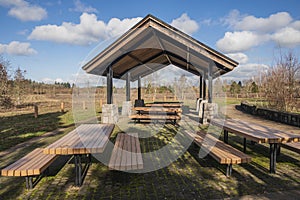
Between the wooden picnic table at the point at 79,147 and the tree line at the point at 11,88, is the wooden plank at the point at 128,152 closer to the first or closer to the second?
the wooden picnic table at the point at 79,147

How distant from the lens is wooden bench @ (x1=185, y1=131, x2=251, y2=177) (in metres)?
3.29

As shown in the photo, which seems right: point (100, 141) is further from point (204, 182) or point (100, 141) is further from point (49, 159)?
point (204, 182)

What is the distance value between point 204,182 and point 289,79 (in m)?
10.0

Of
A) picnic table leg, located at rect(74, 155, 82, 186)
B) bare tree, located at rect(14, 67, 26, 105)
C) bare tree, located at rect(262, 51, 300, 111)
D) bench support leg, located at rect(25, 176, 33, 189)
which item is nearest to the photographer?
bench support leg, located at rect(25, 176, 33, 189)

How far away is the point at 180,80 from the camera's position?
30.1 metres

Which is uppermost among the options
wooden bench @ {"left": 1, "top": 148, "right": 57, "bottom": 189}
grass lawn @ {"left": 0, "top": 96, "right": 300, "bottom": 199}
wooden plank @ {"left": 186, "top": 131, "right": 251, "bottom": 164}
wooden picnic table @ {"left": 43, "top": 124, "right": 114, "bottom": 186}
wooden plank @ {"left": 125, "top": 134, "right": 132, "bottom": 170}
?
wooden picnic table @ {"left": 43, "top": 124, "right": 114, "bottom": 186}

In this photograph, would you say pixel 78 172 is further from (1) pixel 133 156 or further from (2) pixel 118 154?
(1) pixel 133 156

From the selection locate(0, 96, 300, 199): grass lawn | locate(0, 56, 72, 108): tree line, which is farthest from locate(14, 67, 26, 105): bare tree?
locate(0, 96, 300, 199): grass lawn

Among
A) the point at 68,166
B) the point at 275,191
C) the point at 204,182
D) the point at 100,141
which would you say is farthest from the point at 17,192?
the point at 275,191

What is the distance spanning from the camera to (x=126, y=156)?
3.47 metres

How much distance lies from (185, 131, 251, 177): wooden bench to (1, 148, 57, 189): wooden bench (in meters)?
2.81

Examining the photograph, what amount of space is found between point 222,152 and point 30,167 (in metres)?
3.18

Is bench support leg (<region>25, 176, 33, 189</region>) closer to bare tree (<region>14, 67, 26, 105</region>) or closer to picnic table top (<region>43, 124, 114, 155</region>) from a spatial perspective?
picnic table top (<region>43, 124, 114, 155</region>)

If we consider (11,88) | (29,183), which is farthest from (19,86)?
(29,183)
